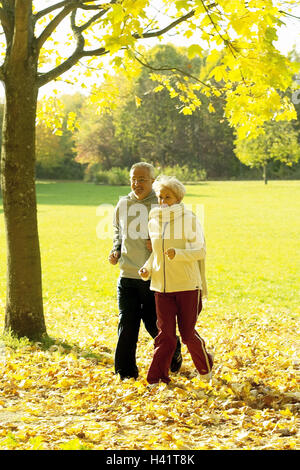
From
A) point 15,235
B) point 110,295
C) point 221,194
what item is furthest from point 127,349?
point 221,194

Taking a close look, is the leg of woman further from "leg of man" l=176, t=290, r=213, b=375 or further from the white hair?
the white hair

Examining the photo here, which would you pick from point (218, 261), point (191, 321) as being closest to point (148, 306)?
point (191, 321)

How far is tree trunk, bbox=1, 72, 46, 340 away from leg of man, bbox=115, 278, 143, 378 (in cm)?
173

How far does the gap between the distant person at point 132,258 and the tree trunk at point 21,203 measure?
1583 millimetres

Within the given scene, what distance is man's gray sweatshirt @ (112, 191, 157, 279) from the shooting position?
5.23 metres

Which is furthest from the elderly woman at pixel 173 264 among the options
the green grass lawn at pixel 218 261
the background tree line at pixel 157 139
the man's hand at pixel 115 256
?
the background tree line at pixel 157 139

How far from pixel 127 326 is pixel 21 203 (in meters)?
2.08

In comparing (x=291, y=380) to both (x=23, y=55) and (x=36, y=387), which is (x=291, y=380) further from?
(x=23, y=55)

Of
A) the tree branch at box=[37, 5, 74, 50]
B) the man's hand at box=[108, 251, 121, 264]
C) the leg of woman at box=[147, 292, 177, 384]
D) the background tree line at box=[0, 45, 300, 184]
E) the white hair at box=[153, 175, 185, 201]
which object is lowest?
the leg of woman at box=[147, 292, 177, 384]

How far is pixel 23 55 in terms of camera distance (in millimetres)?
6434

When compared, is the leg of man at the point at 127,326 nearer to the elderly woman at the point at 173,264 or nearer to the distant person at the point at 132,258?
the distant person at the point at 132,258

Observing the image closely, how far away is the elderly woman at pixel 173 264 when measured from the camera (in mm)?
4832

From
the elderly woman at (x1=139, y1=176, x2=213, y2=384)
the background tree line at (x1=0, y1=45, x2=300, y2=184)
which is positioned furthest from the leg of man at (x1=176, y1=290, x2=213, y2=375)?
the background tree line at (x1=0, y1=45, x2=300, y2=184)

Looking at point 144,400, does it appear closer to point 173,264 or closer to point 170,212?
point 173,264
